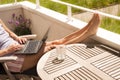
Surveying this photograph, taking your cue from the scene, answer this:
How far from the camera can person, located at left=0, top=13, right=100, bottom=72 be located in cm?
288

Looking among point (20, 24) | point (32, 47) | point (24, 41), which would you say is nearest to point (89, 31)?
point (32, 47)

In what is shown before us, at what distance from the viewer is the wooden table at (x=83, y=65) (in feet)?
7.50

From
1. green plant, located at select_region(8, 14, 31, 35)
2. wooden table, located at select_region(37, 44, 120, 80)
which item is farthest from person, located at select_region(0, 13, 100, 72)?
green plant, located at select_region(8, 14, 31, 35)

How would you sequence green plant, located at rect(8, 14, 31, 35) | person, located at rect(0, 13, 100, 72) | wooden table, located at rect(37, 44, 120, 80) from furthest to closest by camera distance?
green plant, located at rect(8, 14, 31, 35) → person, located at rect(0, 13, 100, 72) → wooden table, located at rect(37, 44, 120, 80)

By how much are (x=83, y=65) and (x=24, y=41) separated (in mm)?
1302

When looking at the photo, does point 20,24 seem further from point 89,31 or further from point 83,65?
point 83,65

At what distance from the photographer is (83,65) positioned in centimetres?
248

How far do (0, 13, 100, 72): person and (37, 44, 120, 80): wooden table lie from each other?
0.18 m

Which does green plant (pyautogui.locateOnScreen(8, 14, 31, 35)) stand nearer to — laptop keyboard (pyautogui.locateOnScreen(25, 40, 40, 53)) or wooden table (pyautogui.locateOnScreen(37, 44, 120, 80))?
laptop keyboard (pyautogui.locateOnScreen(25, 40, 40, 53))

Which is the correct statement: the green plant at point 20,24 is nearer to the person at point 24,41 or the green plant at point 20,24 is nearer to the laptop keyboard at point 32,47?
the person at point 24,41

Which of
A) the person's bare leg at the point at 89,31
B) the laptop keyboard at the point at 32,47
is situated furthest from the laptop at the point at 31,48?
the person's bare leg at the point at 89,31

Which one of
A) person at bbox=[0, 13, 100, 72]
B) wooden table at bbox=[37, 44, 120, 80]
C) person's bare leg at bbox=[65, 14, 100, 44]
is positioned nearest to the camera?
wooden table at bbox=[37, 44, 120, 80]

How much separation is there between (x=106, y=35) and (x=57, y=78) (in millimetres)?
1003

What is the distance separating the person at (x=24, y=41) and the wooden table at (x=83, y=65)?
0.18m
